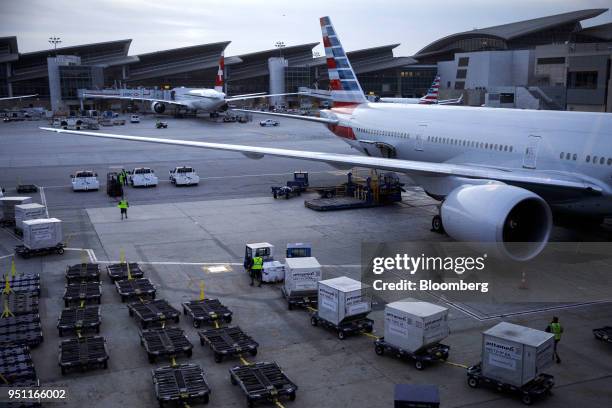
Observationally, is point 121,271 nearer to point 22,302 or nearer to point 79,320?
point 22,302

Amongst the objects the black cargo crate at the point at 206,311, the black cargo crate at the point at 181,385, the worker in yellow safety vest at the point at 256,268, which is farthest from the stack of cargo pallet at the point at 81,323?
the worker in yellow safety vest at the point at 256,268

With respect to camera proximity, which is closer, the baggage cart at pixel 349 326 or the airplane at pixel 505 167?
the baggage cart at pixel 349 326

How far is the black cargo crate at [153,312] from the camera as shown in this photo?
660 inches

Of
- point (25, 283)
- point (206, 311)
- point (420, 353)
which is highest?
point (25, 283)

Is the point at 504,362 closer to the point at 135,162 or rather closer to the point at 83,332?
the point at 83,332

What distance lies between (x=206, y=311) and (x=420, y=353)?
6419mm

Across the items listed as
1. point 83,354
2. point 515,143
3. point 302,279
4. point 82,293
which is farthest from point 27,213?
point 515,143

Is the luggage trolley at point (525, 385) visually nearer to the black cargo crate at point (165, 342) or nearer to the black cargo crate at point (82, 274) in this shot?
the black cargo crate at point (165, 342)

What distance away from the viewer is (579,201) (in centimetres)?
2084

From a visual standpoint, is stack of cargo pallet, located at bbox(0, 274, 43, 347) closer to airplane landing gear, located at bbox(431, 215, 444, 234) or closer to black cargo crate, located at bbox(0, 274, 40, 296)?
black cargo crate, located at bbox(0, 274, 40, 296)

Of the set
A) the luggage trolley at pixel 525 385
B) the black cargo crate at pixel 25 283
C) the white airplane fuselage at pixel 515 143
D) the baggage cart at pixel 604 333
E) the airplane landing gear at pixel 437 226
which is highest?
the white airplane fuselage at pixel 515 143

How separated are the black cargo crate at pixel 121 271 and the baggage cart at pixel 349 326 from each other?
296 inches

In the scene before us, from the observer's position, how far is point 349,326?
638 inches

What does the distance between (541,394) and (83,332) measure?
12.0m
